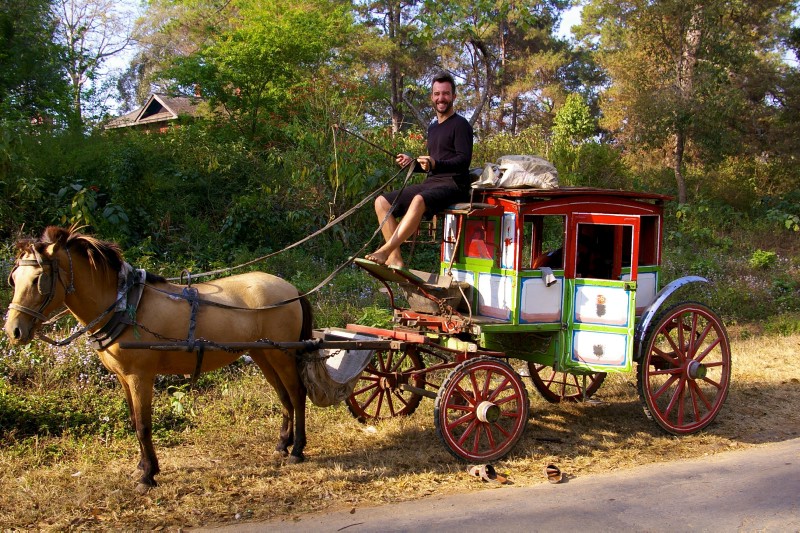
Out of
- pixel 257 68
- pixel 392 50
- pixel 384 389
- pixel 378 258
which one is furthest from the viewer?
pixel 392 50

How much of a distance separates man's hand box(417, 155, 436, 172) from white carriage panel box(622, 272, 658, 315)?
2.19 m

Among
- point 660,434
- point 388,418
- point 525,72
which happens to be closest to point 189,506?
point 388,418

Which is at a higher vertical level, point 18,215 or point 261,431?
point 18,215

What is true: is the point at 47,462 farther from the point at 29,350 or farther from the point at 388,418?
the point at 388,418

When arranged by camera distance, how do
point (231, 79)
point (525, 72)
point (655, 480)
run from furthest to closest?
1. point (525, 72)
2. point (231, 79)
3. point (655, 480)

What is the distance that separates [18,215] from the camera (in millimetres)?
9859

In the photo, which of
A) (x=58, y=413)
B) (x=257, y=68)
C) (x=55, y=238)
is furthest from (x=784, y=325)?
(x=257, y=68)

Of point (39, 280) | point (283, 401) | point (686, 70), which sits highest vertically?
point (686, 70)

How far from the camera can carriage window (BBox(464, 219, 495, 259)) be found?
19.9ft

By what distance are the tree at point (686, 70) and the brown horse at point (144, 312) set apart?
13315 millimetres

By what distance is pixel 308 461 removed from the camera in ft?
18.2

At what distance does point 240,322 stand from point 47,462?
6.25 feet

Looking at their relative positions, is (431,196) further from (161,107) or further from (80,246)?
(161,107)

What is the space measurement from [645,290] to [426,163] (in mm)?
2425
